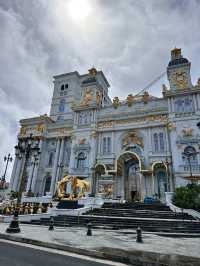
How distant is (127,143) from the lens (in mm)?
32969

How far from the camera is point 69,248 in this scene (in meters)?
7.04

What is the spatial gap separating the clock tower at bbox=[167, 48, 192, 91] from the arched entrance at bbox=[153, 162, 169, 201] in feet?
44.3

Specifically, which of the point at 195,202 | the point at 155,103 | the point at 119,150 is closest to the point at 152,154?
the point at 119,150

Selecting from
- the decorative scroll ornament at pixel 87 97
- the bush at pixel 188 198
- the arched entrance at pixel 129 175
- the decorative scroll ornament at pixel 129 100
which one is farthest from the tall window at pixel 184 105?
the decorative scroll ornament at pixel 87 97

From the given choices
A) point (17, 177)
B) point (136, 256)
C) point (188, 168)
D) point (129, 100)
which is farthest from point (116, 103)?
point (136, 256)

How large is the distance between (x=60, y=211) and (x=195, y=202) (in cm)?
1329

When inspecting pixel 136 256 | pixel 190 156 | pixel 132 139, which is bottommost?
pixel 136 256

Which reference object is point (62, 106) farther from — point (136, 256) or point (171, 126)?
point (136, 256)

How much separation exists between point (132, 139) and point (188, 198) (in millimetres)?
15074

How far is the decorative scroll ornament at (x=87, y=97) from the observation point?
128ft

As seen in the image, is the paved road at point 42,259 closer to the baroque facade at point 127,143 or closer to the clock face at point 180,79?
the baroque facade at point 127,143

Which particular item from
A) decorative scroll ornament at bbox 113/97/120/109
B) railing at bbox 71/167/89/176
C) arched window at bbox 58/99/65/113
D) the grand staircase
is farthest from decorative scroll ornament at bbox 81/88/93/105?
the grand staircase

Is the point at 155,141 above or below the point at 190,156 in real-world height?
above

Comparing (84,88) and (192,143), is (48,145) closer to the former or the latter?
(84,88)
